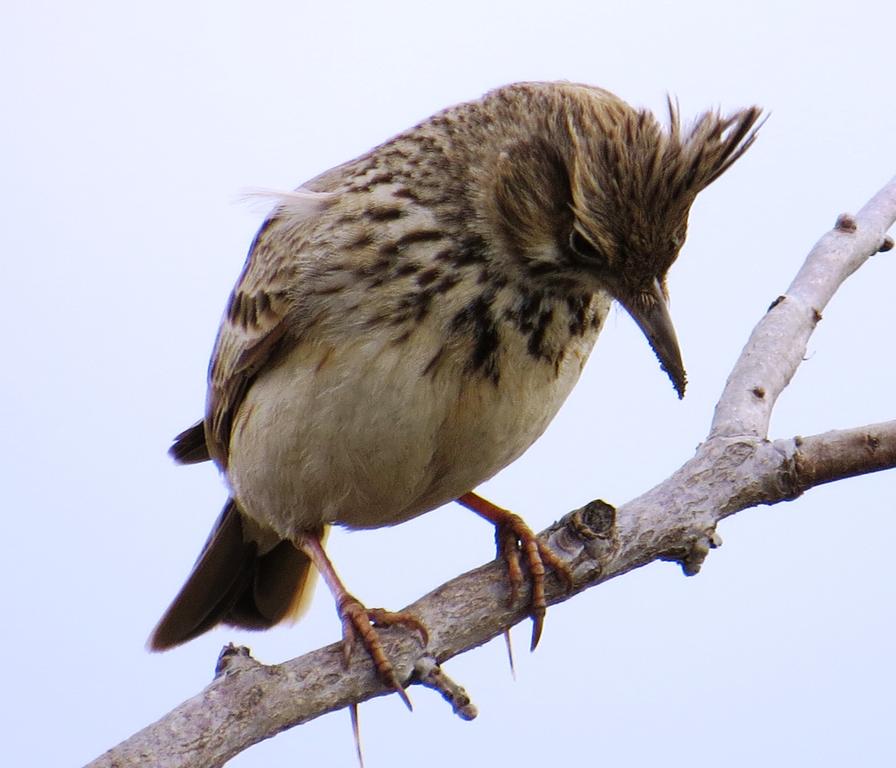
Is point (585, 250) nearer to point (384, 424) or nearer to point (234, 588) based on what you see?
point (384, 424)

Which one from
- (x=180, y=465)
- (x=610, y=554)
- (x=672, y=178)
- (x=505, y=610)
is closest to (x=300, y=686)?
(x=505, y=610)

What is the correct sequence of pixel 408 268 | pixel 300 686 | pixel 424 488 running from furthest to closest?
pixel 424 488 → pixel 408 268 → pixel 300 686

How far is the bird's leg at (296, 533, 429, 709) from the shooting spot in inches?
146

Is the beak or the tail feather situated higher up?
the tail feather

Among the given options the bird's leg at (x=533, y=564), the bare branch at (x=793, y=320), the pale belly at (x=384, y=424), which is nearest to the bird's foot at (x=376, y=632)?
the bird's leg at (x=533, y=564)

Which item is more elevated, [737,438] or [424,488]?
[424,488]

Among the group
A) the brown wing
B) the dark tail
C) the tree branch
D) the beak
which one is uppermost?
the brown wing

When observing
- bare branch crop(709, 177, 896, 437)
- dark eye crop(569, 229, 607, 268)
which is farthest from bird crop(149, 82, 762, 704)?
bare branch crop(709, 177, 896, 437)

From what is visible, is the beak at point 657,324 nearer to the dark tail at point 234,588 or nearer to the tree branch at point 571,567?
the tree branch at point 571,567

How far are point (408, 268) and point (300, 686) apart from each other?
4.05 ft

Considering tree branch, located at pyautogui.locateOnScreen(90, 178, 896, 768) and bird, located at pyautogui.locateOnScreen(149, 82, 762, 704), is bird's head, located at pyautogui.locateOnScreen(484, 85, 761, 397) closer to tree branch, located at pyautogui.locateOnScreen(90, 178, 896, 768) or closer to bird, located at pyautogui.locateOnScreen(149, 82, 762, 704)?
bird, located at pyautogui.locateOnScreen(149, 82, 762, 704)

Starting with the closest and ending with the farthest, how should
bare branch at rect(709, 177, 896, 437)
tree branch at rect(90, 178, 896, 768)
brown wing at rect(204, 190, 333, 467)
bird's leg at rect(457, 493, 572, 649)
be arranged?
tree branch at rect(90, 178, 896, 768), bird's leg at rect(457, 493, 572, 649), bare branch at rect(709, 177, 896, 437), brown wing at rect(204, 190, 333, 467)

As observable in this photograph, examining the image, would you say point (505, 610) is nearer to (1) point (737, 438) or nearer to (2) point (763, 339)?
(1) point (737, 438)

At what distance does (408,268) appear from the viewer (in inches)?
159
